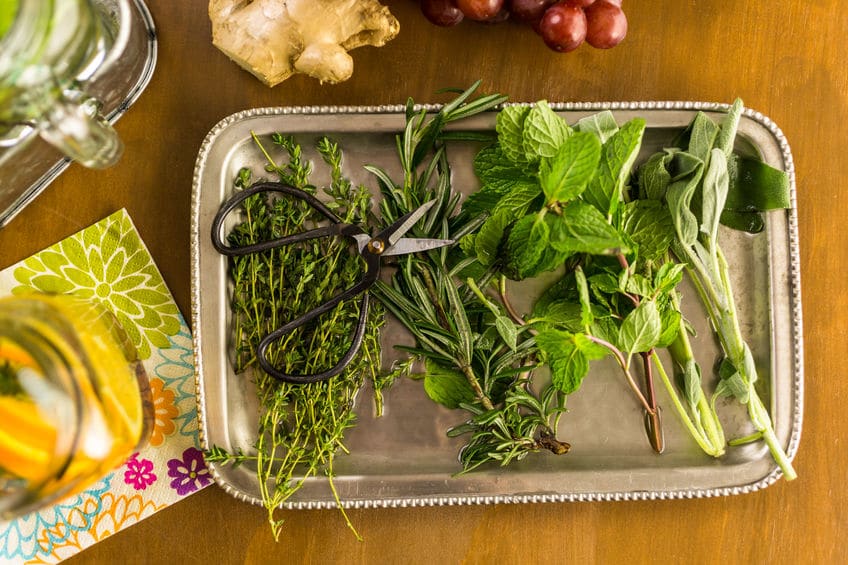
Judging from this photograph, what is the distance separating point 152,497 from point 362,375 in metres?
0.29

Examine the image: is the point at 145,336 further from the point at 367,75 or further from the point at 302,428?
the point at 367,75

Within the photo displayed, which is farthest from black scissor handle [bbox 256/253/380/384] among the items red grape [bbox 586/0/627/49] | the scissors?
red grape [bbox 586/0/627/49]

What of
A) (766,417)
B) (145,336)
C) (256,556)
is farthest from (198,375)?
(766,417)

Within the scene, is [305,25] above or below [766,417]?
above

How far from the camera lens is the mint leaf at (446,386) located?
701mm

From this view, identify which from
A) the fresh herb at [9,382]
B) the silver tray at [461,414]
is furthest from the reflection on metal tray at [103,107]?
the fresh herb at [9,382]

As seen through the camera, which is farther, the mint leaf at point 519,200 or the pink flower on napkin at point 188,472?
the pink flower on napkin at point 188,472

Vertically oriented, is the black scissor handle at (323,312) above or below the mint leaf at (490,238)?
below

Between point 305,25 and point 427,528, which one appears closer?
point 305,25

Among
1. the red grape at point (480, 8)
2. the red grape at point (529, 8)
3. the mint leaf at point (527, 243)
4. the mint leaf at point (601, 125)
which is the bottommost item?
the mint leaf at point (527, 243)

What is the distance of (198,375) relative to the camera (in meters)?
0.71

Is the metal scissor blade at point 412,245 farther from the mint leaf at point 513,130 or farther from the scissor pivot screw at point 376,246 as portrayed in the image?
the mint leaf at point 513,130

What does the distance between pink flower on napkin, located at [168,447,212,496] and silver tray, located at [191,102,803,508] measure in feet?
0.19

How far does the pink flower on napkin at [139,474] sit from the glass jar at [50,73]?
34 centimetres
